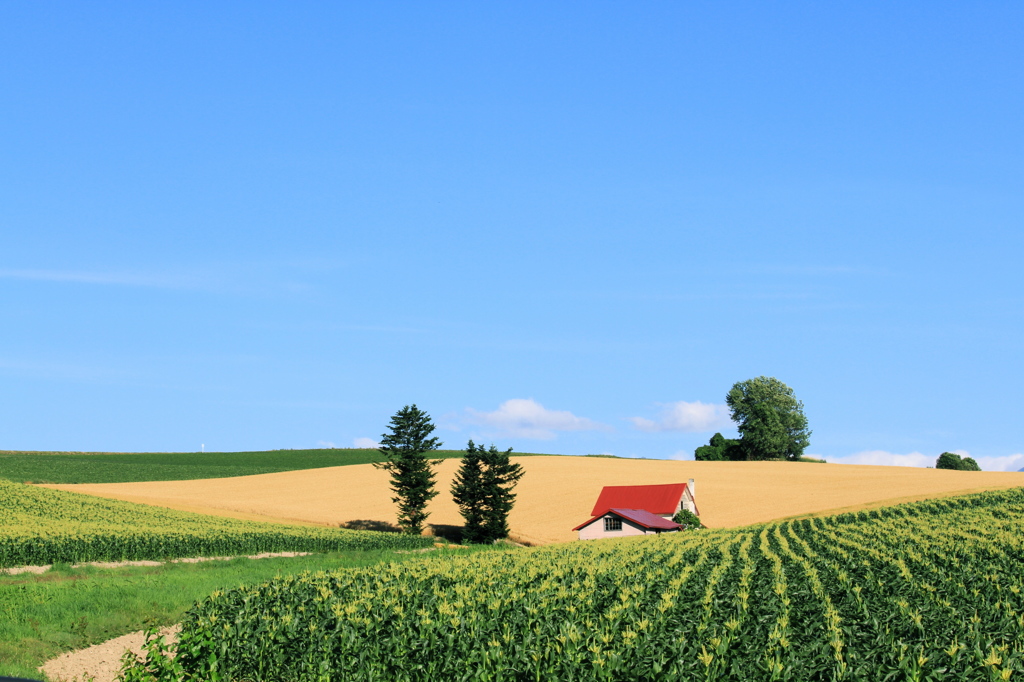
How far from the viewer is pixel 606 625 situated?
12.9 m

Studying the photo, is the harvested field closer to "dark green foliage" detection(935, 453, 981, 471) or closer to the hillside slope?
the hillside slope

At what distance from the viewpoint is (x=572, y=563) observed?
69.1 feet

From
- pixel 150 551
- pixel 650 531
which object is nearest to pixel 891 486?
pixel 650 531

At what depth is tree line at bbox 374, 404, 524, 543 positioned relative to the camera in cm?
7194

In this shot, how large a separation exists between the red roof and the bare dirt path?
5893 centimetres

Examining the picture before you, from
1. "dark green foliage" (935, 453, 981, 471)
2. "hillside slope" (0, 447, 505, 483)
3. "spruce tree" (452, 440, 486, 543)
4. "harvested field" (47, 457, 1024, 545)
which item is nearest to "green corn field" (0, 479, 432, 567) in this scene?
"spruce tree" (452, 440, 486, 543)

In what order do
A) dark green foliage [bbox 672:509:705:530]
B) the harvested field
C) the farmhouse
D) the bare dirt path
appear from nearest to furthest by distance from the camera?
the bare dirt path < the farmhouse < dark green foliage [bbox 672:509:705:530] < the harvested field

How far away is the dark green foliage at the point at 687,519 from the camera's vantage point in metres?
75.1

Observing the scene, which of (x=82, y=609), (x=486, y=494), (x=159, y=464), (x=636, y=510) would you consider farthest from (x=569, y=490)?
(x=82, y=609)

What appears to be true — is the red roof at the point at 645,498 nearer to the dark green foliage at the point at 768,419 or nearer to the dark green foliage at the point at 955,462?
the dark green foliage at the point at 768,419

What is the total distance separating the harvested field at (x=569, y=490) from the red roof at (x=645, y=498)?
3.13 m

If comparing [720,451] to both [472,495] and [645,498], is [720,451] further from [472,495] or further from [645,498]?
[472,495]

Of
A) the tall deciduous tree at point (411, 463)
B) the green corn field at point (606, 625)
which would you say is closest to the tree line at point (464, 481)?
the tall deciduous tree at point (411, 463)

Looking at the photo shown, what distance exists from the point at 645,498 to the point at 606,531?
36.8 ft
